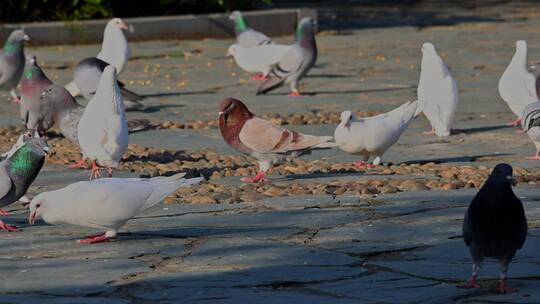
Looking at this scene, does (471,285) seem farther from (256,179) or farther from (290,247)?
(256,179)

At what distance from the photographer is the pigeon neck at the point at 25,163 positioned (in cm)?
550

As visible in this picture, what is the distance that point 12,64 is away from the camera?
1084cm

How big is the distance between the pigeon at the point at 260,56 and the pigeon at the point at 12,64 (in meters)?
2.19

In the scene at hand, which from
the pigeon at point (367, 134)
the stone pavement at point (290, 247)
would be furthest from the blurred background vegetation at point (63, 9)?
the pigeon at point (367, 134)

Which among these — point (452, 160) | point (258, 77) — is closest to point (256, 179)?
point (452, 160)

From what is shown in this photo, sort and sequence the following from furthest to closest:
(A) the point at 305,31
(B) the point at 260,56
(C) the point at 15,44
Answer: (B) the point at 260,56, (A) the point at 305,31, (C) the point at 15,44

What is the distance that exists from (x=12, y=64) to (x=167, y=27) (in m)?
5.87

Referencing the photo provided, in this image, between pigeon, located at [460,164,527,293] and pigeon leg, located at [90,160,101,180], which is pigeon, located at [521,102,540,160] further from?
pigeon, located at [460,164,527,293]

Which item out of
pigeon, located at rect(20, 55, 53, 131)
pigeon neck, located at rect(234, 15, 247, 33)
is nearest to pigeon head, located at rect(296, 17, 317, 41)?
A: pigeon neck, located at rect(234, 15, 247, 33)

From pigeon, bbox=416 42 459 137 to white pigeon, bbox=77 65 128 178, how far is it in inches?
95.1

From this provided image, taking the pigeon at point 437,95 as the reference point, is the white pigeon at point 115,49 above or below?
above

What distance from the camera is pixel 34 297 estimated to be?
4.26 meters

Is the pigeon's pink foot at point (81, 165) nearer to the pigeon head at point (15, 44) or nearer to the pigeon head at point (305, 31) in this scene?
the pigeon head at point (15, 44)

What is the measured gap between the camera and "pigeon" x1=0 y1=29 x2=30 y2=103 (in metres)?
10.8
